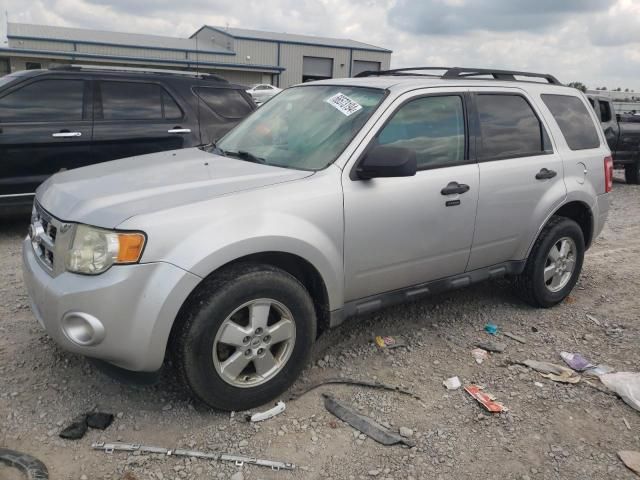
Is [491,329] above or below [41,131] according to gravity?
below

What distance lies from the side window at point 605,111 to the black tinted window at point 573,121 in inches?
289

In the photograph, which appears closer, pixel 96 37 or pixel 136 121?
pixel 136 121

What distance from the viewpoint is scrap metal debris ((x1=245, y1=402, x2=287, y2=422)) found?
3047 millimetres

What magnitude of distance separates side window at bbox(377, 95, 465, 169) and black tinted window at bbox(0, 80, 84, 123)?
4.01 metres

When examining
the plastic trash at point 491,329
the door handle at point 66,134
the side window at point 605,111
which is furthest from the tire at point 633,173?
the door handle at point 66,134

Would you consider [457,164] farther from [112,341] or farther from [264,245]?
[112,341]

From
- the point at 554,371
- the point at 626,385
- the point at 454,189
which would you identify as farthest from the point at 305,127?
the point at 626,385

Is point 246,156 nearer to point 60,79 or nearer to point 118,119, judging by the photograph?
point 118,119

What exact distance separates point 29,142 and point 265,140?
3273 millimetres

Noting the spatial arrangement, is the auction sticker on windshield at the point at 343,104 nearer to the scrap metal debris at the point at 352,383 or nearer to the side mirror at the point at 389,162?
the side mirror at the point at 389,162

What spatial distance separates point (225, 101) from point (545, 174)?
409 centimetres

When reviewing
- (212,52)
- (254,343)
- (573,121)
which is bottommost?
(254,343)

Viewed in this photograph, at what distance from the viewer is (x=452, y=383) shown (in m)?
3.50

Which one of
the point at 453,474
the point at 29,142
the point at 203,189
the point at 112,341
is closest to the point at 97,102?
the point at 29,142
